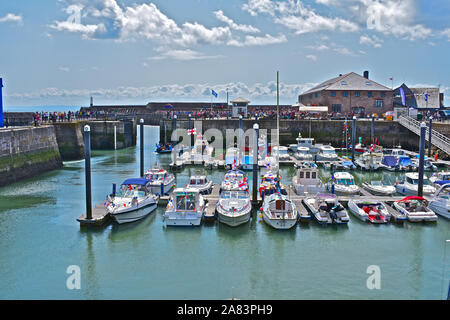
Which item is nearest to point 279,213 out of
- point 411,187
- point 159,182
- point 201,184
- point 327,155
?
point 201,184

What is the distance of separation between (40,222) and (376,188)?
2152 centimetres

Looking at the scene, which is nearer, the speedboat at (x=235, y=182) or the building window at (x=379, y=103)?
the speedboat at (x=235, y=182)

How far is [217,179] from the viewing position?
123 feet

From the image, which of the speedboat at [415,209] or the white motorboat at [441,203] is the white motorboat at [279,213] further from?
the white motorboat at [441,203]

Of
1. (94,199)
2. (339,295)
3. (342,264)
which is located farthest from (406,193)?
(94,199)

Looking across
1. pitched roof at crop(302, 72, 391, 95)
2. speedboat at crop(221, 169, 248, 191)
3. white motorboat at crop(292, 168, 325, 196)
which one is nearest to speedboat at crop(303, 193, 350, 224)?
white motorboat at crop(292, 168, 325, 196)

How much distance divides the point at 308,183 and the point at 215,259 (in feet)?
42.3

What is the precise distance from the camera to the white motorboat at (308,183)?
2939 cm

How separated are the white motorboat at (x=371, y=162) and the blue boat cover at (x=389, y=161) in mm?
475

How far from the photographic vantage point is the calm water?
1595 centimetres

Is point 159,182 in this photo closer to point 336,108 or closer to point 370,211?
point 370,211

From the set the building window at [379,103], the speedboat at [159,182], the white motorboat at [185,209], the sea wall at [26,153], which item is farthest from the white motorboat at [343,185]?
the building window at [379,103]
